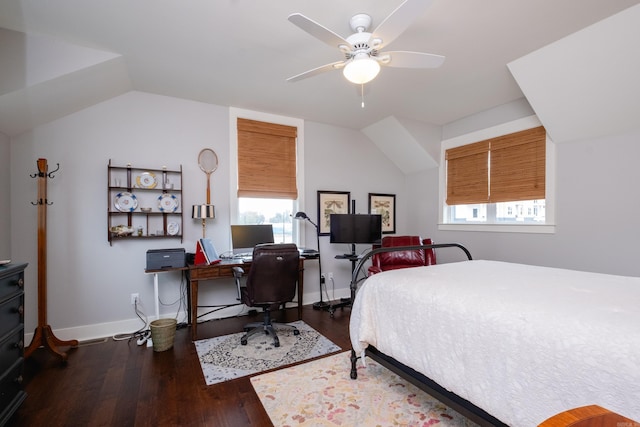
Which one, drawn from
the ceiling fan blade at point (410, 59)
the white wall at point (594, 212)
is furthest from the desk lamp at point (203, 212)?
the white wall at point (594, 212)

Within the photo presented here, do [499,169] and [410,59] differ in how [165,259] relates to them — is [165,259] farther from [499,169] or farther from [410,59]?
[499,169]

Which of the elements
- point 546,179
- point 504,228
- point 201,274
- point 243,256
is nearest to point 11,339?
point 201,274

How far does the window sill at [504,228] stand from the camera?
327 centimetres

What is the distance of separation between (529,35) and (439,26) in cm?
79

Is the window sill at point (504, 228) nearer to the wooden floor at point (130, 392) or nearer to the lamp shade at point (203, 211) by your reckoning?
the wooden floor at point (130, 392)

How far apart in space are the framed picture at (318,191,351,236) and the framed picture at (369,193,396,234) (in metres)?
0.52

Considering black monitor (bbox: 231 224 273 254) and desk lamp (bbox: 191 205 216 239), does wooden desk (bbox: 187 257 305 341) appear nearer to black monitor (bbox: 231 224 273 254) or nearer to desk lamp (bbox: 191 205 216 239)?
black monitor (bbox: 231 224 273 254)

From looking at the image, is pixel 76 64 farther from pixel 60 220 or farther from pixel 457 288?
pixel 457 288

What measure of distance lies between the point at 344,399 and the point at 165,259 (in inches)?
85.6

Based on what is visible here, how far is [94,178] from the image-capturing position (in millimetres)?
3016

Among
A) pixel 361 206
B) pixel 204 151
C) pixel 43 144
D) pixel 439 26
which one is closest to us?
pixel 439 26

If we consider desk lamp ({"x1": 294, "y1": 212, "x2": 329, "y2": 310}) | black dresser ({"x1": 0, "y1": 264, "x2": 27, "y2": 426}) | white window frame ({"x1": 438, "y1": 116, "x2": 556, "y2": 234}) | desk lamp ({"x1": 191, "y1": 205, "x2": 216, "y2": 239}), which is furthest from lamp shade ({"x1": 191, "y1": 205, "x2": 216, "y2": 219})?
white window frame ({"x1": 438, "y1": 116, "x2": 556, "y2": 234})

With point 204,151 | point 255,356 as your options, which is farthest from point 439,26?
point 255,356

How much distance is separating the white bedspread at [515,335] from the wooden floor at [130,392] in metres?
0.96
